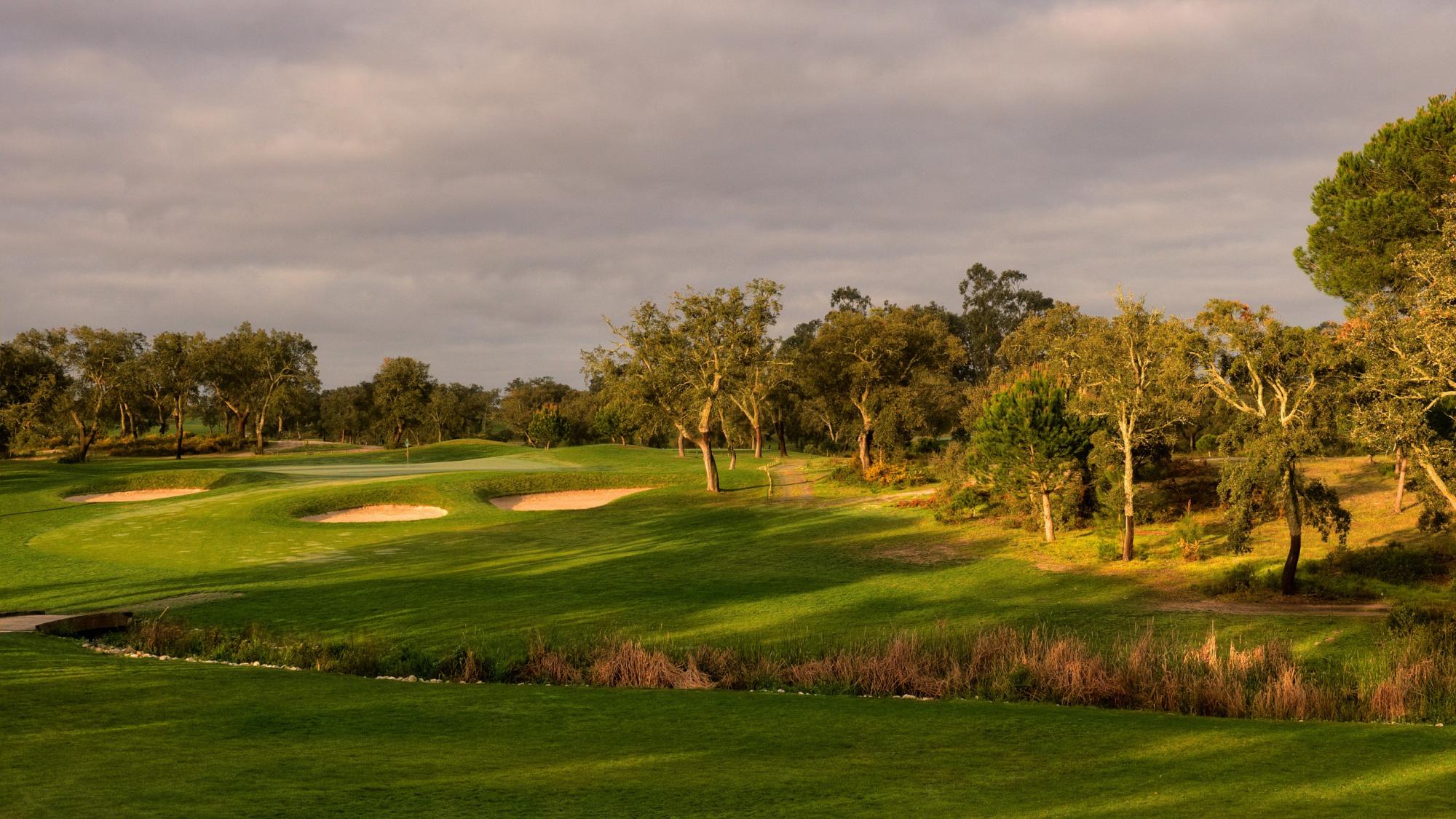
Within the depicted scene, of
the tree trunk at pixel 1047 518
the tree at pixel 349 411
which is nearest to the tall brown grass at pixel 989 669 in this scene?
the tree trunk at pixel 1047 518

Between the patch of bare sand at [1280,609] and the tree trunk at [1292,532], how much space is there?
1.10 metres

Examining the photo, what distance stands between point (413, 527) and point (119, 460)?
43002 mm

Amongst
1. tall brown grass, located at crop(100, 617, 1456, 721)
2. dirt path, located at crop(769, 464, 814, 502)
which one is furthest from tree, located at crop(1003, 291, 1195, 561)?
dirt path, located at crop(769, 464, 814, 502)

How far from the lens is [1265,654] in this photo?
51.7ft

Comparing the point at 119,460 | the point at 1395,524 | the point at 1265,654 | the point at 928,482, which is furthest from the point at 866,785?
the point at 119,460

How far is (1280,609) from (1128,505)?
764cm

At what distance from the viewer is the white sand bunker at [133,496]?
49.7m

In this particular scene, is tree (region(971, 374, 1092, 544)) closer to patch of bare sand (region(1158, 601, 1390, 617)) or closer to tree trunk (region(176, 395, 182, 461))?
patch of bare sand (region(1158, 601, 1390, 617))

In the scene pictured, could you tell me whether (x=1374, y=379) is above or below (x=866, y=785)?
above

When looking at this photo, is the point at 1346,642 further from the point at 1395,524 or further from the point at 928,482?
the point at 928,482

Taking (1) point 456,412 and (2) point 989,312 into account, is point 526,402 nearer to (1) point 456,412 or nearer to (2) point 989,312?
(1) point 456,412

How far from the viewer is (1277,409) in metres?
26.5

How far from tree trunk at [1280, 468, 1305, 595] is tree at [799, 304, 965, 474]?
1391 inches

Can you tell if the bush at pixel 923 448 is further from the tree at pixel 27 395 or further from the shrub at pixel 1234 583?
the tree at pixel 27 395
